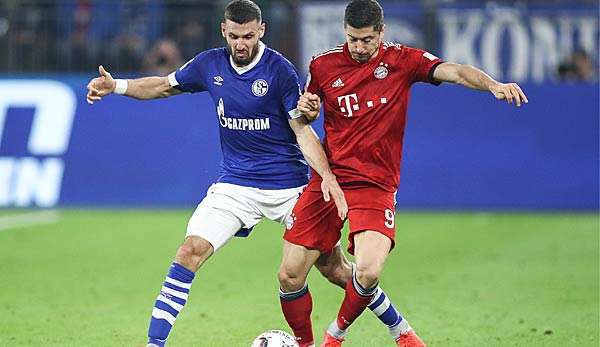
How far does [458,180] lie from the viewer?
18688 mm

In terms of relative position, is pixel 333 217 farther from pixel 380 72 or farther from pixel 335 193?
pixel 380 72

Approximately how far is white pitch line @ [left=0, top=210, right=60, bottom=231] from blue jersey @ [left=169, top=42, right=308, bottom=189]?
330 inches

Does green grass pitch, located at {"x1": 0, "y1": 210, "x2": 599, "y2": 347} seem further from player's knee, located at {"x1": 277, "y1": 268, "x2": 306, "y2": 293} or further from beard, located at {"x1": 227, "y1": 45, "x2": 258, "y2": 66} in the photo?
beard, located at {"x1": 227, "y1": 45, "x2": 258, "y2": 66}

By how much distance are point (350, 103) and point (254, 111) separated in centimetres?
68

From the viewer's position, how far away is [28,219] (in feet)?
57.3

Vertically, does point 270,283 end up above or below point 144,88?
below

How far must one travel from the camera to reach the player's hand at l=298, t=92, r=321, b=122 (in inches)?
321

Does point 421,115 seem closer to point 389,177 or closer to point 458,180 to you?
point 458,180

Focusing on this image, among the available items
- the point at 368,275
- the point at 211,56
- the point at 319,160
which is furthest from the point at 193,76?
the point at 368,275

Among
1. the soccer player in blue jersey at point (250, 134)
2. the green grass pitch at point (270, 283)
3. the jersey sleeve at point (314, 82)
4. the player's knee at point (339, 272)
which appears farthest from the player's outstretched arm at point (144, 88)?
the green grass pitch at point (270, 283)

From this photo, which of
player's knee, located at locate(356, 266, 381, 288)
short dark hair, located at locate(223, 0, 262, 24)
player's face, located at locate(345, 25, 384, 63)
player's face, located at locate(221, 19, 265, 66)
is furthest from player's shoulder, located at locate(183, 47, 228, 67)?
player's knee, located at locate(356, 266, 381, 288)

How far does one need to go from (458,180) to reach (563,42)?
10.4 feet

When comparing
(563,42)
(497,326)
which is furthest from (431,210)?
(497,326)

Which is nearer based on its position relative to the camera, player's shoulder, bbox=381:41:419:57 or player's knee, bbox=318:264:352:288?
player's shoulder, bbox=381:41:419:57
